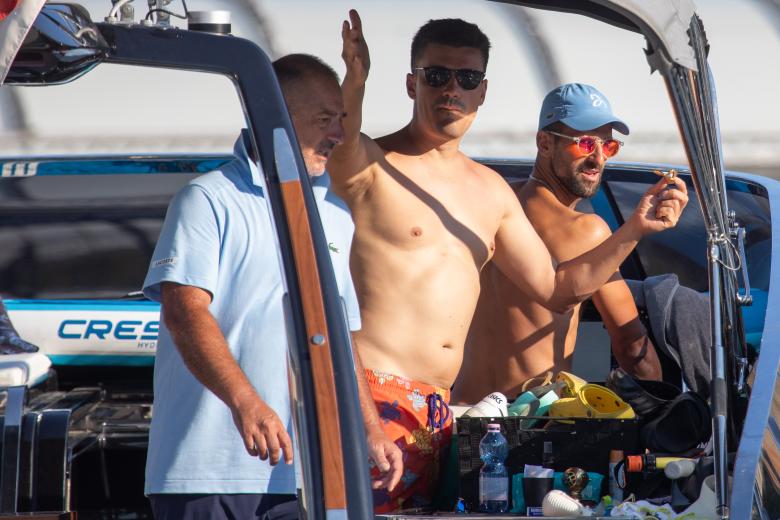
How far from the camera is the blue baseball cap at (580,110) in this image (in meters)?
3.99

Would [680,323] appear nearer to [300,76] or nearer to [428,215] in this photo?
[428,215]

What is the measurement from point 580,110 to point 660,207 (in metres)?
0.68

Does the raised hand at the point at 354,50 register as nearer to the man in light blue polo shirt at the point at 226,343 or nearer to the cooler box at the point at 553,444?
the man in light blue polo shirt at the point at 226,343

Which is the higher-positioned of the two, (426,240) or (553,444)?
(426,240)

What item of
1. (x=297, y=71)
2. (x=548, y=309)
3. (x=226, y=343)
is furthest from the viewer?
(x=548, y=309)

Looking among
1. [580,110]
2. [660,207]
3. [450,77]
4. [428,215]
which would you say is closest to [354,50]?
[450,77]

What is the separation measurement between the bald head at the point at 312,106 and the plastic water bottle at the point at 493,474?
0.76m

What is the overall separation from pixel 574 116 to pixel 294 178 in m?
2.02

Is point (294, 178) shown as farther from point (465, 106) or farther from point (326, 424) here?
point (465, 106)

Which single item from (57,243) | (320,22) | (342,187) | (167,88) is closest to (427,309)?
(342,187)

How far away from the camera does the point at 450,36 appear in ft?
11.6

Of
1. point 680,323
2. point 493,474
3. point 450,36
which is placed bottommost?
point 493,474

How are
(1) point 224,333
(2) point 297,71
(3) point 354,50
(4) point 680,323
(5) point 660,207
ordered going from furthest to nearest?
(4) point 680,323 → (5) point 660,207 → (3) point 354,50 → (2) point 297,71 → (1) point 224,333

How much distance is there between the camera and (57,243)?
5.96m
